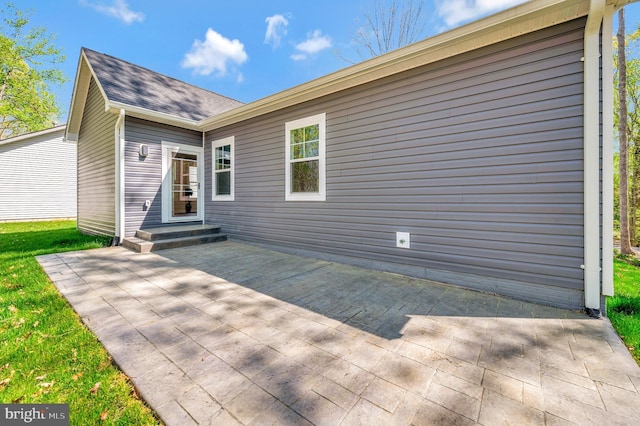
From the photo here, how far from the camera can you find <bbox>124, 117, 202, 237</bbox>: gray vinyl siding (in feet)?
19.9

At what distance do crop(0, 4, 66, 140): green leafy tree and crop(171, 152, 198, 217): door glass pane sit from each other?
52.4ft

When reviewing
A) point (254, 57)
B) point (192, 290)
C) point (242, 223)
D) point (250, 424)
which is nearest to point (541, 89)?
point (250, 424)

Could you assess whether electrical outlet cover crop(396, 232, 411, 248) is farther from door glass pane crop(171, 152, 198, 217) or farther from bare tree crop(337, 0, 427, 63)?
bare tree crop(337, 0, 427, 63)

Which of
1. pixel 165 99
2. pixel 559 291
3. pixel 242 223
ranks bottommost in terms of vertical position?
pixel 559 291

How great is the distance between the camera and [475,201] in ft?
10.9

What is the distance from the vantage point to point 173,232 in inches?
230

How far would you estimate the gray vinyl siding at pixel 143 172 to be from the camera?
19.9 feet

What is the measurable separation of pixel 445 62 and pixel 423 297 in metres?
2.90

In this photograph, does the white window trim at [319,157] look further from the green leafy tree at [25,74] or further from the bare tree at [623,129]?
the green leafy tree at [25,74]

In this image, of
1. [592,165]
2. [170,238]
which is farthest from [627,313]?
[170,238]

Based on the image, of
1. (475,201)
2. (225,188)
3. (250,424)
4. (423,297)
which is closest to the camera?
(250,424)

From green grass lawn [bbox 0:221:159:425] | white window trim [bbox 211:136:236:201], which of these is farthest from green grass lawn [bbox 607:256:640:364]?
white window trim [bbox 211:136:236:201]

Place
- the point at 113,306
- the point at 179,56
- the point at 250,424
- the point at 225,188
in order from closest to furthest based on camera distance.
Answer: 1. the point at 250,424
2. the point at 113,306
3. the point at 225,188
4. the point at 179,56

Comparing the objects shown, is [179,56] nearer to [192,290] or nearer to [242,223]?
[242,223]
